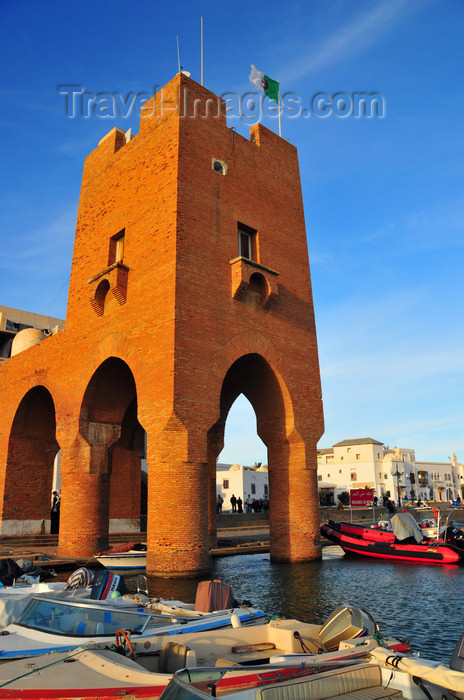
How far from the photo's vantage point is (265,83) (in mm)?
19031

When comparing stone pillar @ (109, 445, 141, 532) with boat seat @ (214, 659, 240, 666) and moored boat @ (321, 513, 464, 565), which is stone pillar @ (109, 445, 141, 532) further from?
boat seat @ (214, 659, 240, 666)

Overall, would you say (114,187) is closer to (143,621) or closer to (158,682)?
(143,621)

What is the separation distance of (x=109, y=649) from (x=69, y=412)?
12.6 m

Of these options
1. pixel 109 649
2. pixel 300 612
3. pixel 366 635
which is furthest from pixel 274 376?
pixel 109 649

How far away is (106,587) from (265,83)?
17.3 metres

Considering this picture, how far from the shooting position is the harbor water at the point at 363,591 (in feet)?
28.5

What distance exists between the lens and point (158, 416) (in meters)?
13.4

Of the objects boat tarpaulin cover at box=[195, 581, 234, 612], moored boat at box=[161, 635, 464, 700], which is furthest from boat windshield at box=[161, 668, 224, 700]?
boat tarpaulin cover at box=[195, 581, 234, 612]

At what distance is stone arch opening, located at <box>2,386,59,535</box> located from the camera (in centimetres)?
2041

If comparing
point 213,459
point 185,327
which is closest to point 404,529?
point 213,459

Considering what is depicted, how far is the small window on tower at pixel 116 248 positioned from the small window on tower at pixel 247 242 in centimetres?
374

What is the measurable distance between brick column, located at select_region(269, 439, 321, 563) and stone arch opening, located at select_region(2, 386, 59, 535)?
32.0ft

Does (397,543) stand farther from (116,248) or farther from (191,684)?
(191,684)

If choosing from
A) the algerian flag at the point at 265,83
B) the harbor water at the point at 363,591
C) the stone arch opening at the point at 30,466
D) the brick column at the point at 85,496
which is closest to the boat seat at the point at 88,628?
the harbor water at the point at 363,591
